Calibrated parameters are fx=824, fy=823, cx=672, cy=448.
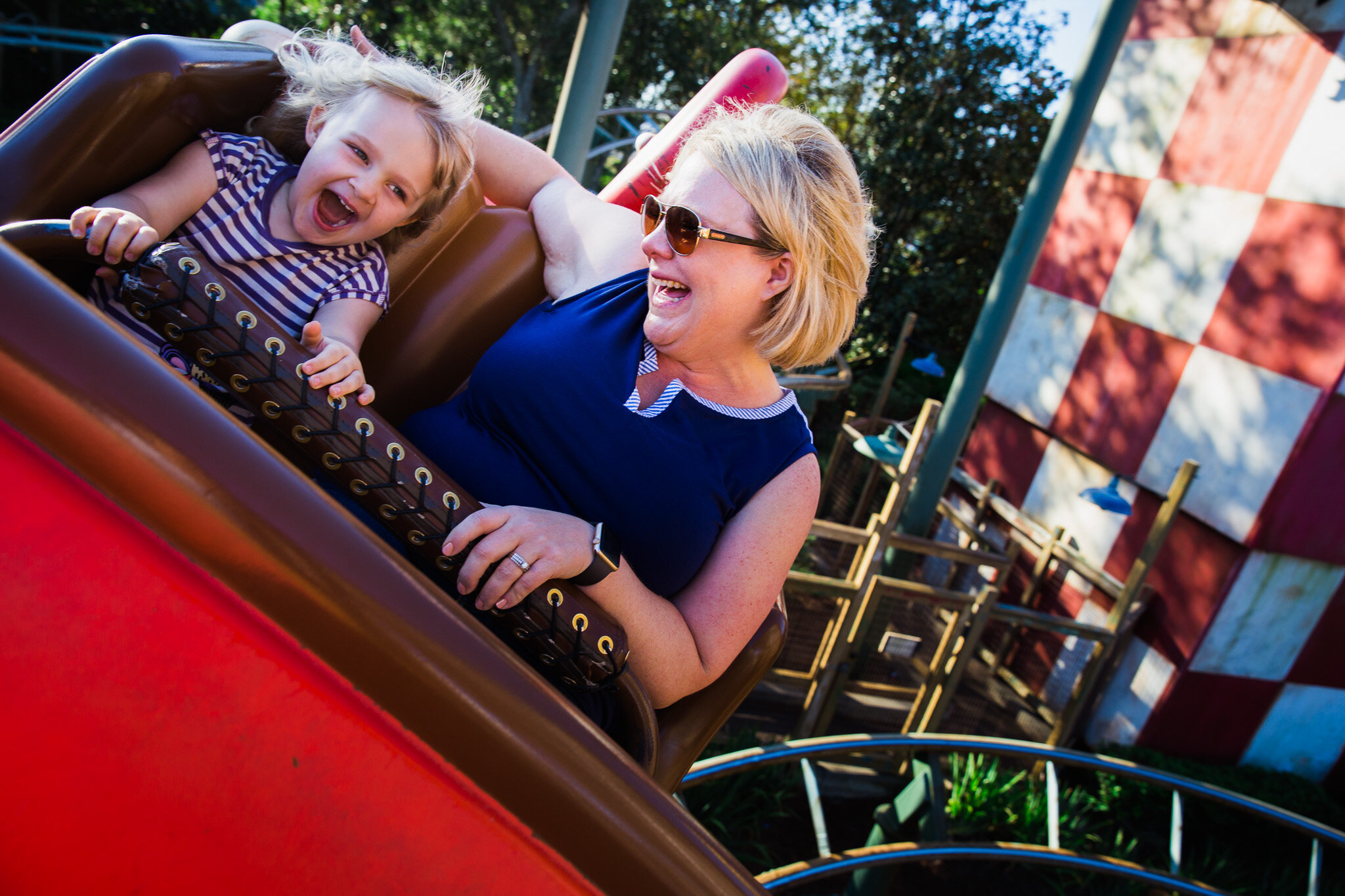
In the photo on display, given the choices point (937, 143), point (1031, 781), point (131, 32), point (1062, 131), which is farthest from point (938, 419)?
point (131, 32)

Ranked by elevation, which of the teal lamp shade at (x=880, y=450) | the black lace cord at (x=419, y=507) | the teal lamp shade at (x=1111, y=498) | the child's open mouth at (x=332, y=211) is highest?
the child's open mouth at (x=332, y=211)

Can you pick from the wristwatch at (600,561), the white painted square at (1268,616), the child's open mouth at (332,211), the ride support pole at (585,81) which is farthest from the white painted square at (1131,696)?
the child's open mouth at (332,211)

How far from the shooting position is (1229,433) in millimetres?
4562

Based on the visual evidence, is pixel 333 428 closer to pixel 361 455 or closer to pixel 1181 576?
pixel 361 455

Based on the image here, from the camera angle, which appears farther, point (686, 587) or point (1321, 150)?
point (1321, 150)

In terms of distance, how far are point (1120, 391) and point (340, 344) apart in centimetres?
536

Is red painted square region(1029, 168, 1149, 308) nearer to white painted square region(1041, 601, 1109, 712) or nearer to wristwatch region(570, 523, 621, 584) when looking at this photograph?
white painted square region(1041, 601, 1109, 712)

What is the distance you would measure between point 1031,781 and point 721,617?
384cm

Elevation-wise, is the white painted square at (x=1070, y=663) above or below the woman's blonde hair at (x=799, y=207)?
below

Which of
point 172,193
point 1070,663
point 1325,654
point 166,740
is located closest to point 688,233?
point 172,193

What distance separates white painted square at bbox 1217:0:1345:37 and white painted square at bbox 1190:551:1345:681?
9.18 feet

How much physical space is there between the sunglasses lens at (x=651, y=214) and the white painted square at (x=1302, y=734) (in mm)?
5451

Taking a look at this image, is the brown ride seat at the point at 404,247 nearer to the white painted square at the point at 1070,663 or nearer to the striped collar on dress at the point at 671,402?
the striped collar on dress at the point at 671,402

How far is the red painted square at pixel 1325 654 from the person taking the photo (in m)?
4.78
